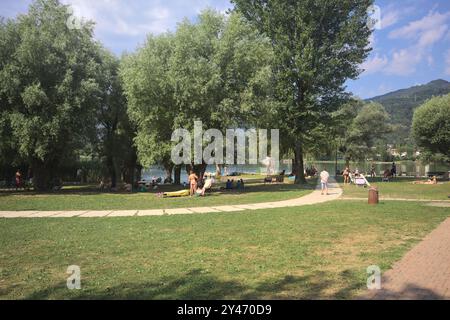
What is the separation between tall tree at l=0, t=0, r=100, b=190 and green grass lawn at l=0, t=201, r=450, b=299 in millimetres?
11023

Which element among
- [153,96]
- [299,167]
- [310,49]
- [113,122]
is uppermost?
[310,49]

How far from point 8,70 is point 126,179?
14687mm

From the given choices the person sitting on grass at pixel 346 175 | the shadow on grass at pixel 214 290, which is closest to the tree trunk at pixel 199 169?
the person sitting on grass at pixel 346 175

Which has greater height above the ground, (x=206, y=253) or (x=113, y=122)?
(x=113, y=122)

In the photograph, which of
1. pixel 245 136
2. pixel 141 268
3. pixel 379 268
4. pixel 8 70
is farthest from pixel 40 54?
pixel 379 268

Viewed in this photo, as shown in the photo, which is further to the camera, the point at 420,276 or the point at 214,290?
the point at 420,276

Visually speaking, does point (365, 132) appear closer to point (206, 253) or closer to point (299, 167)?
point (299, 167)

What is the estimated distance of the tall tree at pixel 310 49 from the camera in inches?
1249

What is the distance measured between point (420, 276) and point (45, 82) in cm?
2343

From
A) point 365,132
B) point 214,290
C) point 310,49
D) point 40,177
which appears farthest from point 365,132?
point 214,290

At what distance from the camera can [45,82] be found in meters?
24.5

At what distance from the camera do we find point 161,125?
26.2m

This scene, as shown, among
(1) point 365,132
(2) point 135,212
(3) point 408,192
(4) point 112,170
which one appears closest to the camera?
(2) point 135,212
